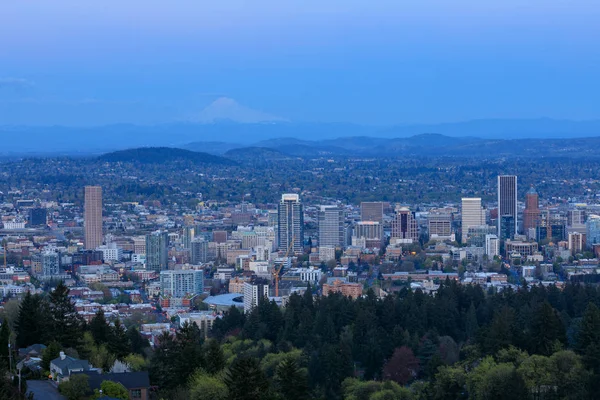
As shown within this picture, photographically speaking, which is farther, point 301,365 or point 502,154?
point 502,154

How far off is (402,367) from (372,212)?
47.7 m

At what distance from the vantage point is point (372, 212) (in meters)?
72.8

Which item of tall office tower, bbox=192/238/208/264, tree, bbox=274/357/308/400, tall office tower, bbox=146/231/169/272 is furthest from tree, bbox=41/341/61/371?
tall office tower, bbox=192/238/208/264

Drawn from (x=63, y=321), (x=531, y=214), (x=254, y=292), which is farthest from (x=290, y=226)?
(x=63, y=321)

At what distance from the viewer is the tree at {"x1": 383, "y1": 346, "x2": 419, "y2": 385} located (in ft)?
82.1

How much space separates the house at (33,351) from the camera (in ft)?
70.2

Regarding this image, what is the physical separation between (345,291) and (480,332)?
19567mm

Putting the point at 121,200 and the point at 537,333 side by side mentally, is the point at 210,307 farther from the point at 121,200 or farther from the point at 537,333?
the point at 121,200

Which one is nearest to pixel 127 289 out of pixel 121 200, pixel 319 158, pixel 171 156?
pixel 121 200

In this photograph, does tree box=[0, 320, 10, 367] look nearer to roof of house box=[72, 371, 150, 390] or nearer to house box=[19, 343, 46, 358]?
house box=[19, 343, 46, 358]

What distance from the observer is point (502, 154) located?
457ft

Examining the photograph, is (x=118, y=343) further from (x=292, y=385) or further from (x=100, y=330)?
(x=292, y=385)

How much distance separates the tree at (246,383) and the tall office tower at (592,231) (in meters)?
44.8

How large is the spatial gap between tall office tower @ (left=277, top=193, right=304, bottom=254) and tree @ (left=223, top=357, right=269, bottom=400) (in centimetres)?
4436
